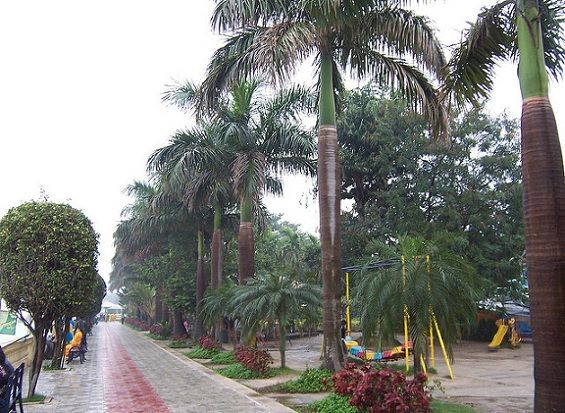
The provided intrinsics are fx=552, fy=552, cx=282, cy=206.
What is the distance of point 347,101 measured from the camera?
25.6m

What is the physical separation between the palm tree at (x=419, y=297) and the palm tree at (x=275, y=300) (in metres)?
5.02

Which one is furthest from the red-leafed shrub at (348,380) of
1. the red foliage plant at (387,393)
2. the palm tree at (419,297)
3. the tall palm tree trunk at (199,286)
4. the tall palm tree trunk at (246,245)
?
the tall palm tree trunk at (199,286)

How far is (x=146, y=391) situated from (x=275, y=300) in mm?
4066

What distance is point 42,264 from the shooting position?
1135 cm

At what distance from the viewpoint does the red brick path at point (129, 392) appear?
1046 cm

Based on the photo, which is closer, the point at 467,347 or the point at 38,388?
the point at 38,388

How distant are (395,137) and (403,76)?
11.4 meters

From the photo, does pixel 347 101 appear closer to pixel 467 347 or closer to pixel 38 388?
pixel 467 347

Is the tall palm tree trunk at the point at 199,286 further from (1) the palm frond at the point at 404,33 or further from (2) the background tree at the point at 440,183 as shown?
(1) the palm frond at the point at 404,33

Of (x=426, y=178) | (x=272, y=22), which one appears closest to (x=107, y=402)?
(x=272, y=22)

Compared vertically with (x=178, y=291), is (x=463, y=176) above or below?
above

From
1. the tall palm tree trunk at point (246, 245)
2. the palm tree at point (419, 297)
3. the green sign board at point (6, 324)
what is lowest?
the green sign board at point (6, 324)

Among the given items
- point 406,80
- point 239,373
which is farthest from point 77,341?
point 406,80

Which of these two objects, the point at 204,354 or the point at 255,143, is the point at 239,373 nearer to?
the point at 204,354
